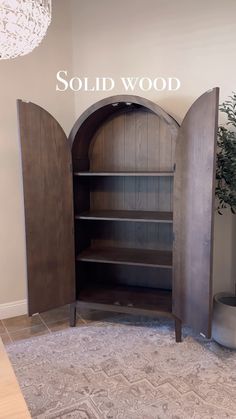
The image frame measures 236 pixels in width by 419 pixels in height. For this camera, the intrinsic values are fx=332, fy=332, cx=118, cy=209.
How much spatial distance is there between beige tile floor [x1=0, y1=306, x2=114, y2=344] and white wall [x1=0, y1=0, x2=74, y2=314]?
0.76 feet

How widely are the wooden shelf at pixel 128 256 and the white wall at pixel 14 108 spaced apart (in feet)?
2.22

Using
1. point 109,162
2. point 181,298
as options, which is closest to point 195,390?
point 181,298

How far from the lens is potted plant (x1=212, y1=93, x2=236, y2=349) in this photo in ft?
7.52

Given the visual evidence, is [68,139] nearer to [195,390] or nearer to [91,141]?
[91,141]

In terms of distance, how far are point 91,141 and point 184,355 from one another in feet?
5.98

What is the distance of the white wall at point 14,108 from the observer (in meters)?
2.79

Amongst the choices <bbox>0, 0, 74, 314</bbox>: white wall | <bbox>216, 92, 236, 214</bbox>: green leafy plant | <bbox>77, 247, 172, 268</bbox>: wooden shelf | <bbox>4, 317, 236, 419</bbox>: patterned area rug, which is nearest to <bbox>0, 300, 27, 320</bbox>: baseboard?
<bbox>0, 0, 74, 314</bbox>: white wall

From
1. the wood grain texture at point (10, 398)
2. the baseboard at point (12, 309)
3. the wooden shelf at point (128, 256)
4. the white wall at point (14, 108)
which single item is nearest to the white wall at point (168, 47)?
the white wall at point (14, 108)

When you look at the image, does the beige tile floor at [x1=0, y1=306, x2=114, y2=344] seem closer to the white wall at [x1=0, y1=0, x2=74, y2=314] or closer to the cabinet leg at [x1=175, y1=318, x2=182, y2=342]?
the white wall at [x1=0, y1=0, x2=74, y2=314]

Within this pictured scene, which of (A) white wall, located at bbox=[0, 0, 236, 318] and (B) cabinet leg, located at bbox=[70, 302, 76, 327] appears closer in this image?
(A) white wall, located at bbox=[0, 0, 236, 318]

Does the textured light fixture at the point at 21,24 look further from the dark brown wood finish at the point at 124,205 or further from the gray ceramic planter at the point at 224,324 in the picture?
the gray ceramic planter at the point at 224,324

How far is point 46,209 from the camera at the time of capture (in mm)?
2494

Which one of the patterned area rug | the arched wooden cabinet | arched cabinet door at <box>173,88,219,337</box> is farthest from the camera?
the arched wooden cabinet

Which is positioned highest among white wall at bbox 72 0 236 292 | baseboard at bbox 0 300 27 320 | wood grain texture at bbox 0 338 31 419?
white wall at bbox 72 0 236 292
